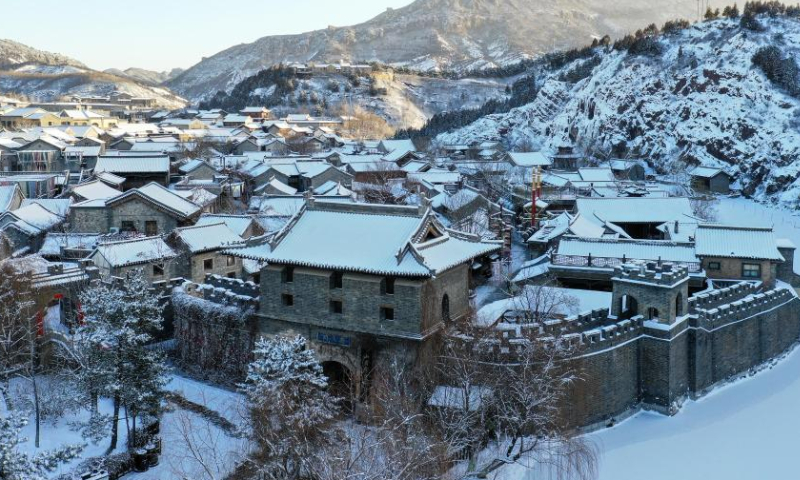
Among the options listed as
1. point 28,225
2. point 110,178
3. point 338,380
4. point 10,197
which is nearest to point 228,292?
point 338,380

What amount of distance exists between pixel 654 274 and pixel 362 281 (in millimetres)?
10451

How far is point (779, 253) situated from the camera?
109 feet

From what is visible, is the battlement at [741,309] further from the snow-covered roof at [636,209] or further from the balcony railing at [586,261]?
the snow-covered roof at [636,209]

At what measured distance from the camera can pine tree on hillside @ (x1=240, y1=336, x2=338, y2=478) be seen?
1631cm

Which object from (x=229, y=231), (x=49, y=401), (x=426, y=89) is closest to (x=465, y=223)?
(x=229, y=231)

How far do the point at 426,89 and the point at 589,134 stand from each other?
70120 millimetres

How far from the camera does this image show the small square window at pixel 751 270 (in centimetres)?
3303

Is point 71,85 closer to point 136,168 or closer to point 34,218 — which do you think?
point 136,168

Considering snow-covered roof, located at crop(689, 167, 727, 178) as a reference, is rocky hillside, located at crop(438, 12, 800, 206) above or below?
above

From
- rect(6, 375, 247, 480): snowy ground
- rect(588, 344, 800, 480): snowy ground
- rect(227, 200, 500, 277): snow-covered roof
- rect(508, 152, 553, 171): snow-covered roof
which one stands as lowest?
rect(588, 344, 800, 480): snowy ground

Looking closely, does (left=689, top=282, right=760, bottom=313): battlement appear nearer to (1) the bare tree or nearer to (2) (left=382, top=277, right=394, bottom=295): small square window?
(2) (left=382, top=277, right=394, bottom=295): small square window

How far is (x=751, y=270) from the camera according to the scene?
33.2 metres

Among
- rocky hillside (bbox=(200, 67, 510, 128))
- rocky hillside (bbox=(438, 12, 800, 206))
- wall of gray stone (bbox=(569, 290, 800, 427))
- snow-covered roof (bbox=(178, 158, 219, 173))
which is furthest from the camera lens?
rocky hillside (bbox=(200, 67, 510, 128))

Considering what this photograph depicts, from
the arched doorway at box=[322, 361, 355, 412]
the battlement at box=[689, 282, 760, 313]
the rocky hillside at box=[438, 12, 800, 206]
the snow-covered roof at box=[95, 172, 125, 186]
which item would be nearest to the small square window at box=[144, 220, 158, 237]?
the snow-covered roof at box=[95, 172, 125, 186]
